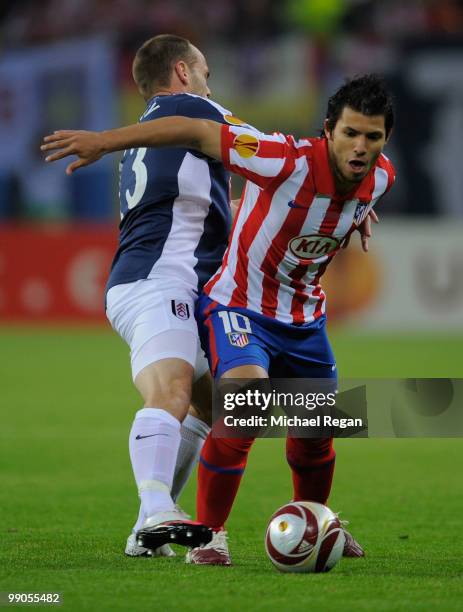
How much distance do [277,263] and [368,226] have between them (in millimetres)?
710

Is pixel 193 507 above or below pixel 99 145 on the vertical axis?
below

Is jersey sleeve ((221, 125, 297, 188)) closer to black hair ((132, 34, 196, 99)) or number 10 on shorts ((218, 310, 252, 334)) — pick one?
number 10 on shorts ((218, 310, 252, 334))

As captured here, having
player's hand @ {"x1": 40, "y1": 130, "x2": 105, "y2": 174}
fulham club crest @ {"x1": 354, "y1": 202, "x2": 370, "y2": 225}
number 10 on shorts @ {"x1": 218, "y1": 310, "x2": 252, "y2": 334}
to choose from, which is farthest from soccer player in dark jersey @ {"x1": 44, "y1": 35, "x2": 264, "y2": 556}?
player's hand @ {"x1": 40, "y1": 130, "x2": 105, "y2": 174}

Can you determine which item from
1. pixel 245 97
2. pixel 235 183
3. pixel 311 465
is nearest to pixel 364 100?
pixel 311 465

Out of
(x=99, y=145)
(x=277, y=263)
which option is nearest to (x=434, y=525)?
(x=277, y=263)

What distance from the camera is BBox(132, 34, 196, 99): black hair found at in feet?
17.9

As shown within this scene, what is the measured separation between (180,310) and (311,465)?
84 centimetres

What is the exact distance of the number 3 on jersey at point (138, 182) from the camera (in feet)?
17.3

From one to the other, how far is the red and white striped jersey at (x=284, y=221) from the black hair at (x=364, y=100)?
0.50ft

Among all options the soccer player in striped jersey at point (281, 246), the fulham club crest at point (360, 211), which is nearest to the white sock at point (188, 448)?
the soccer player in striped jersey at point (281, 246)

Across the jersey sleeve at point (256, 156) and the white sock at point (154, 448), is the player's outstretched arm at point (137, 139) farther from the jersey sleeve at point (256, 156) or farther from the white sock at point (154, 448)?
the white sock at point (154, 448)

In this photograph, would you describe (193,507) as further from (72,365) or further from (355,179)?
(72,365)

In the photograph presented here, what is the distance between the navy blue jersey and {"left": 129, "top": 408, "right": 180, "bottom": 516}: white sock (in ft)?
2.33

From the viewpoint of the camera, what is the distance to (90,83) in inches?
747
